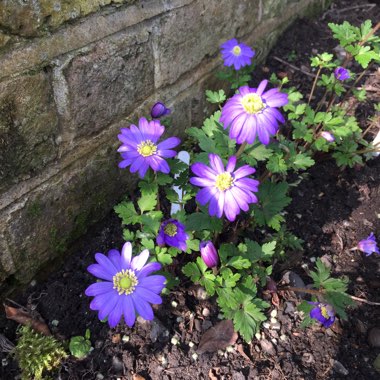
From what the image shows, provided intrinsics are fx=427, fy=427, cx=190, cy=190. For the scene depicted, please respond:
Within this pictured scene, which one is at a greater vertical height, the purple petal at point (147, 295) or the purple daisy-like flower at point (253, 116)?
the purple daisy-like flower at point (253, 116)

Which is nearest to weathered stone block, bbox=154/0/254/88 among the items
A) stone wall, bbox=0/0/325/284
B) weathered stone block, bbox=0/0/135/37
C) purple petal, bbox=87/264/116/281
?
stone wall, bbox=0/0/325/284

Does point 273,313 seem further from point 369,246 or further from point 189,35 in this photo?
point 189,35

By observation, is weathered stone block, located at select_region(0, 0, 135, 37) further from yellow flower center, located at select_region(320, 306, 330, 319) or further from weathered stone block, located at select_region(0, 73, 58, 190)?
yellow flower center, located at select_region(320, 306, 330, 319)

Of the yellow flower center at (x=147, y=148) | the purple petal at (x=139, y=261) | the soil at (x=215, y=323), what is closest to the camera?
the purple petal at (x=139, y=261)

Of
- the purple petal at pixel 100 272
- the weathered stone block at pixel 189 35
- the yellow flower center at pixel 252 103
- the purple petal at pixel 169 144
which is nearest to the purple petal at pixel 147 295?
the purple petal at pixel 100 272

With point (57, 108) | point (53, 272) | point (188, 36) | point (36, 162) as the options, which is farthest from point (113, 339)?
point (188, 36)

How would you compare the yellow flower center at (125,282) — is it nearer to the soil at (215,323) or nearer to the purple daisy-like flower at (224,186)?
the purple daisy-like flower at (224,186)
